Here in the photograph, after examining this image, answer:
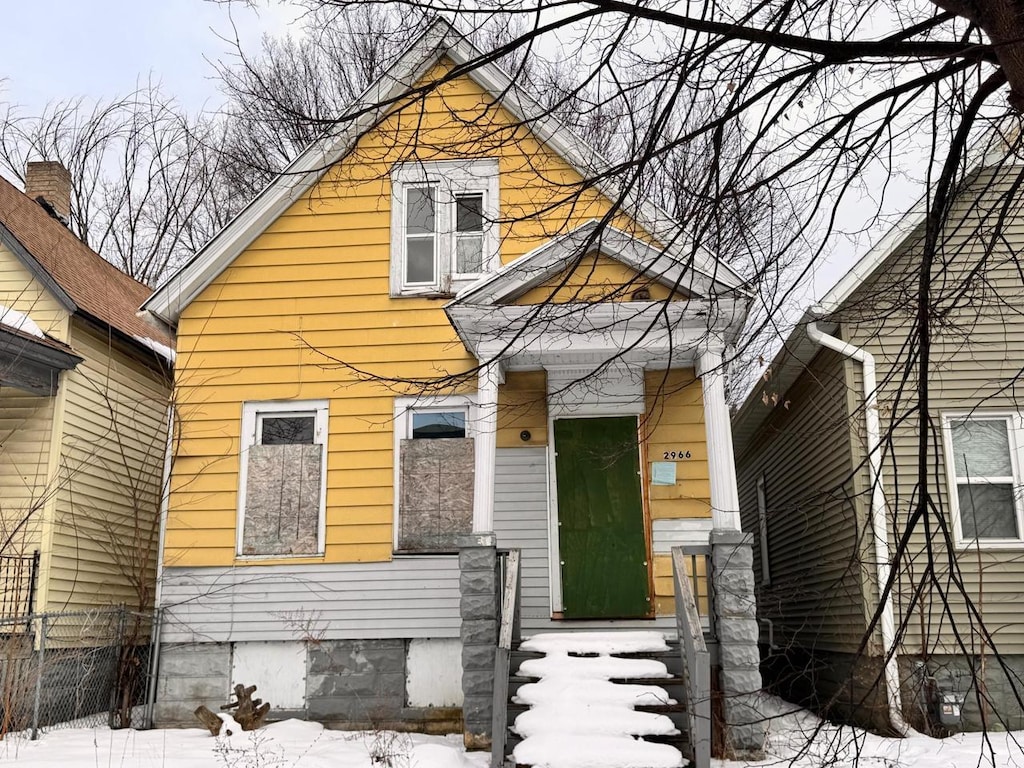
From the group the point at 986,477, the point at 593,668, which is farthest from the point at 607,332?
the point at 986,477

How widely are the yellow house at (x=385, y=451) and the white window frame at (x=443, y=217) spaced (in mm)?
31

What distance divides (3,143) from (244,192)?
310 inches

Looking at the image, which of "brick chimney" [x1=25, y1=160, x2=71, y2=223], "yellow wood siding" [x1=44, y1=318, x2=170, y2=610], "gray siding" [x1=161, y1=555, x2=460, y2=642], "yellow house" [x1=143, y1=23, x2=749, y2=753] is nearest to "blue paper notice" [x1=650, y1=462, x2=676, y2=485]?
"yellow house" [x1=143, y1=23, x2=749, y2=753]

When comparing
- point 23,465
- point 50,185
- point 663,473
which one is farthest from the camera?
point 50,185

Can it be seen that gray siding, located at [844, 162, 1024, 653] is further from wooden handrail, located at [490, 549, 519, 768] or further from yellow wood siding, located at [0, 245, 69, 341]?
yellow wood siding, located at [0, 245, 69, 341]

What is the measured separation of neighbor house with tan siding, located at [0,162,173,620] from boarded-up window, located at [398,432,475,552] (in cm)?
328

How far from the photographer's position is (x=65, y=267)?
12.9 m

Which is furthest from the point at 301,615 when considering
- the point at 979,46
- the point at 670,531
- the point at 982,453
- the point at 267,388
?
the point at 979,46

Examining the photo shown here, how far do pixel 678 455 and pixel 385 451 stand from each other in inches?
121

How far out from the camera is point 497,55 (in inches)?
167

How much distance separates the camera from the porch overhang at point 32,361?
10172mm

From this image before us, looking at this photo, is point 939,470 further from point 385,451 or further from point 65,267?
point 65,267

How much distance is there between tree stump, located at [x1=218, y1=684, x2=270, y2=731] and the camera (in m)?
9.27

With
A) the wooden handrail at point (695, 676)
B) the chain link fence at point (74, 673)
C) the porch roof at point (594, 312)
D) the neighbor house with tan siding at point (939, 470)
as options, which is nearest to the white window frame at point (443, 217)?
the porch roof at point (594, 312)
